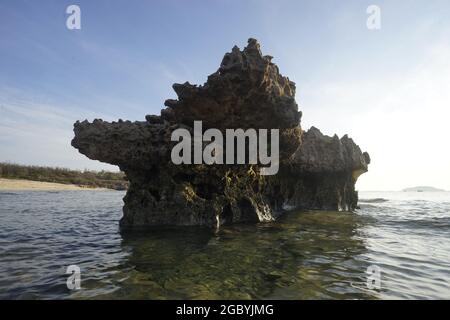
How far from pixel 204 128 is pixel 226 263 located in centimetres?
705

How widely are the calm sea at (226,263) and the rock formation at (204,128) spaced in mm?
1342

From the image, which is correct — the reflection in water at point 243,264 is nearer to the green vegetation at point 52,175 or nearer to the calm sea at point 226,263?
the calm sea at point 226,263

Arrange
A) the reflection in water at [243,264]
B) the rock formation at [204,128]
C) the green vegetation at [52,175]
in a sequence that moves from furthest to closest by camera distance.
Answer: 1. the green vegetation at [52,175]
2. the rock formation at [204,128]
3. the reflection in water at [243,264]

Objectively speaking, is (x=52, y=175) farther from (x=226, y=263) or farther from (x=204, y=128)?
(x=226, y=263)

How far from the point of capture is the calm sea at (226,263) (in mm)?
6418

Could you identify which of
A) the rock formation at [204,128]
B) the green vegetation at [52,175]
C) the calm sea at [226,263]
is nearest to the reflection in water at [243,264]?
the calm sea at [226,263]

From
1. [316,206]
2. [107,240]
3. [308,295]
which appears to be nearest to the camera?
[308,295]

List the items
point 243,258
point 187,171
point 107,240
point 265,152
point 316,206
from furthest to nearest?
point 316,206
point 265,152
point 187,171
point 107,240
point 243,258

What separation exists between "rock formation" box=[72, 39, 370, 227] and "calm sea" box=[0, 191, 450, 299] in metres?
1.34

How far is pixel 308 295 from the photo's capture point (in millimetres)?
6207

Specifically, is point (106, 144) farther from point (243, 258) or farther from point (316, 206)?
point (316, 206)

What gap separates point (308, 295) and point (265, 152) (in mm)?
9899

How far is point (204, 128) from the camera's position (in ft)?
46.7
